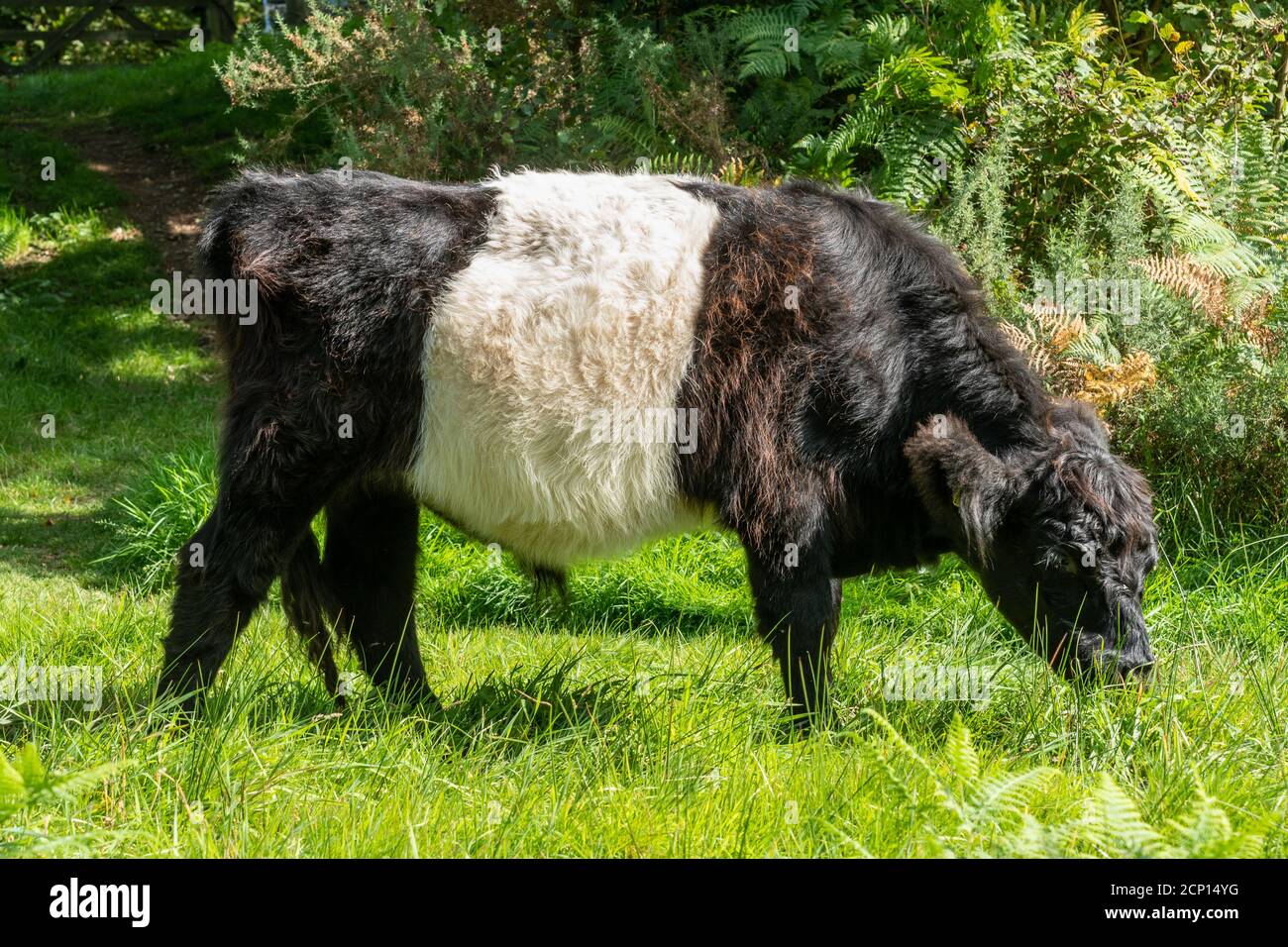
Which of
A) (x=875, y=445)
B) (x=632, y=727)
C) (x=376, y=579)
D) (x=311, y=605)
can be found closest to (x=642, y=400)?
(x=875, y=445)

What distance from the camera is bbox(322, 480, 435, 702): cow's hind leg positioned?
188 inches

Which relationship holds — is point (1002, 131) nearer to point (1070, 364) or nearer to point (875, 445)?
point (1070, 364)

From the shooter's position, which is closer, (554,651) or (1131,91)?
(554,651)

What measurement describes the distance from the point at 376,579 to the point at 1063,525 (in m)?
2.48

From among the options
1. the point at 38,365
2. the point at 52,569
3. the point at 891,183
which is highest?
the point at 891,183

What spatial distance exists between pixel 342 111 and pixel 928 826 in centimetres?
757

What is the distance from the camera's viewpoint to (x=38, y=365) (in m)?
9.19

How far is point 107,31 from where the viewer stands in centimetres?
1823

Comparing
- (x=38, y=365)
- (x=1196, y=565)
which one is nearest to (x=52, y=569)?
(x=38, y=365)

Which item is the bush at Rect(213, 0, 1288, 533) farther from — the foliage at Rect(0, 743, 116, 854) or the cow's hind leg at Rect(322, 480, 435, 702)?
the foliage at Rect(0, 743, 116, 854)

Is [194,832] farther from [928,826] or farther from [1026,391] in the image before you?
[1026,391]

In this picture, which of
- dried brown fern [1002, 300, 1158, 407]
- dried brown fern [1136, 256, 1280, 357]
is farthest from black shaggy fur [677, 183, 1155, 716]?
dried brown fern [1136, 256, 1280, 357]
